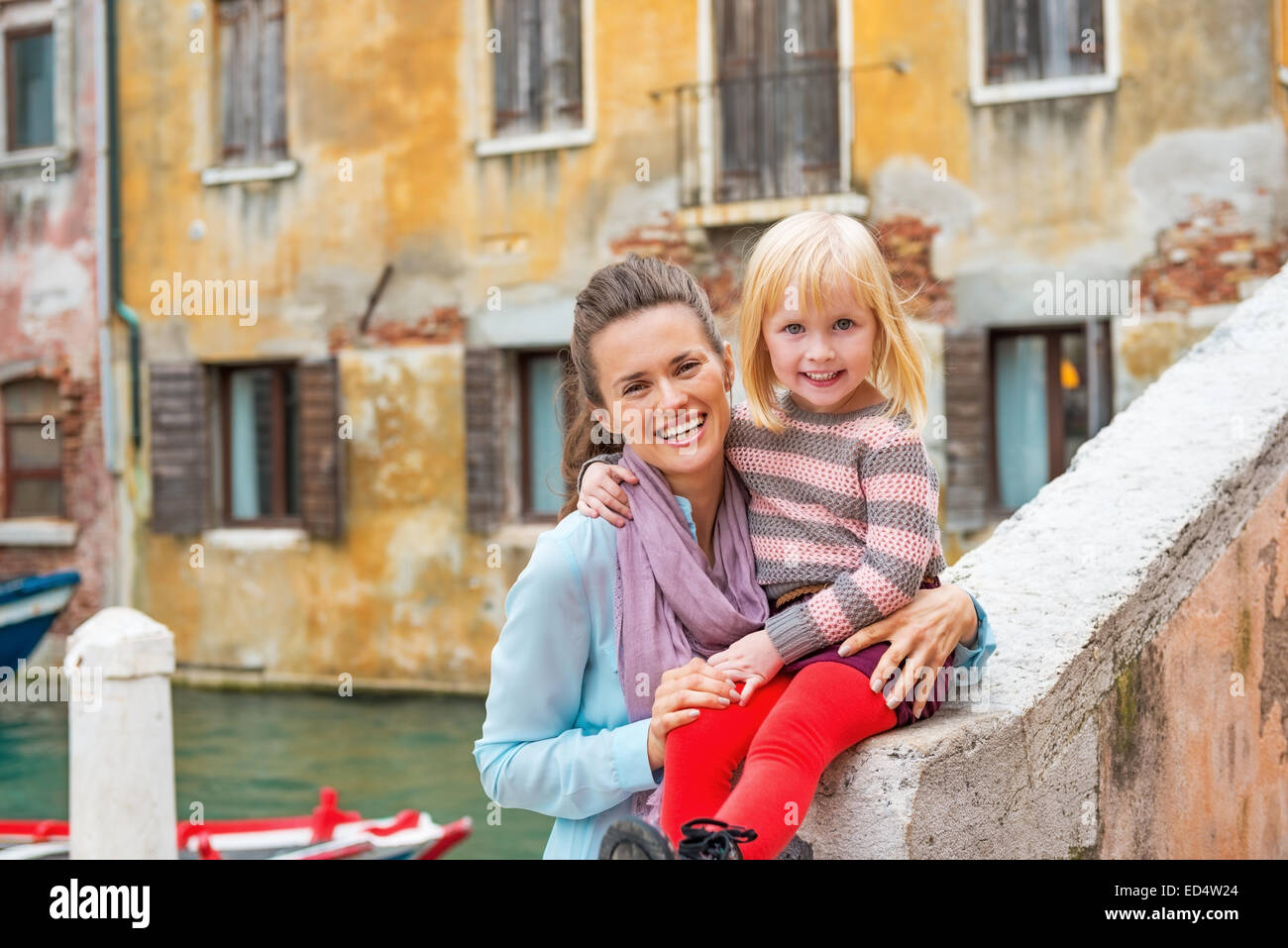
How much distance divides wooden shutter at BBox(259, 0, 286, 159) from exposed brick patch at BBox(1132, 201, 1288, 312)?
7.34 m

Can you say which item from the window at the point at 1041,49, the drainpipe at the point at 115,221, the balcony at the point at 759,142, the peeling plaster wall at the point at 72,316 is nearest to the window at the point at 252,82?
the drainpipe at the point at 115,221

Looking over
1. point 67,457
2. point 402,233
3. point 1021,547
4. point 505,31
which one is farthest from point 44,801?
point 1021,547

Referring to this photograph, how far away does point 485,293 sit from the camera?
11.9 meters

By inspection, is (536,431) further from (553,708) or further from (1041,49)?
(553,708)

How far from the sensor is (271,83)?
12.9 m

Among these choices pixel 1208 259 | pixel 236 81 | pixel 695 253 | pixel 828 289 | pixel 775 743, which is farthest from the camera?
pixel 236 81

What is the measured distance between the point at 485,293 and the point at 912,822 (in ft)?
34.1

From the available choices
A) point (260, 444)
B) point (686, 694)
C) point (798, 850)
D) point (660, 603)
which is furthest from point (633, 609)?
point (260, 444)

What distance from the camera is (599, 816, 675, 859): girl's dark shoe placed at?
5.04 ft

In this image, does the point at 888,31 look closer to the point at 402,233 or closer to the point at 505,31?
the point at 505,31

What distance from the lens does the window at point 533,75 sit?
462 inches

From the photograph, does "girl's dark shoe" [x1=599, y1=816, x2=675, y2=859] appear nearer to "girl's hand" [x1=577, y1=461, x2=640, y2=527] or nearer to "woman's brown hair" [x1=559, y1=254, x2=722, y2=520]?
"girl's hand" [x1=577, y1=461, x2=640, y2=527]

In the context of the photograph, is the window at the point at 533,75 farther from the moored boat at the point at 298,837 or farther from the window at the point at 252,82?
the moored boat at the point at 298,837

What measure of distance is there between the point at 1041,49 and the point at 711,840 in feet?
31.9
